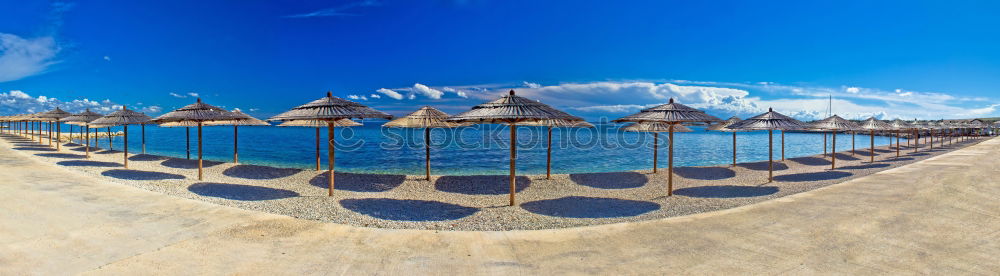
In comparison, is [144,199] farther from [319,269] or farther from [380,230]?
[319,269]

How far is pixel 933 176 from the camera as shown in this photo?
32.3 ft

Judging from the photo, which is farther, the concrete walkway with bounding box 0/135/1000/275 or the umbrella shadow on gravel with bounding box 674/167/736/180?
→ the umbrella shadow on gravel with bounding box 674/167/736/180

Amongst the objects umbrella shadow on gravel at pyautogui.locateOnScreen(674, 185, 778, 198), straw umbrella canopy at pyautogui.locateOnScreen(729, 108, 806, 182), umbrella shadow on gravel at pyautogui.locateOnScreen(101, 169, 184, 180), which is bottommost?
umbrella shadow on gravel at pyautogui.locateOnScreen(674, 185, 778, 198)

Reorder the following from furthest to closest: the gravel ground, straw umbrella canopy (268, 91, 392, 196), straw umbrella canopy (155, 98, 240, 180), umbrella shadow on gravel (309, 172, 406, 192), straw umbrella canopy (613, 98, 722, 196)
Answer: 1. umbrella shadow on gravel (309, 172, 406, 192)
2. straw umbrella canopy (155, 98, 240, 180)
3. straw umbrella canopy (613, 98, 722, 196)
4. straw umbrella canopy (268, 91, 392, 196)
5. the gravel ground

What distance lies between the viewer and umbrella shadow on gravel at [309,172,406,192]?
10.5 metres

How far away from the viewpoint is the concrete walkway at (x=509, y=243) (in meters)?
4.18

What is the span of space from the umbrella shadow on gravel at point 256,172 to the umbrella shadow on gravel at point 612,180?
7.63 m

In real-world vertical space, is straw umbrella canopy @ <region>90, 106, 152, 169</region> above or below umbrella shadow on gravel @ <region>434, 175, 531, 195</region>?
above

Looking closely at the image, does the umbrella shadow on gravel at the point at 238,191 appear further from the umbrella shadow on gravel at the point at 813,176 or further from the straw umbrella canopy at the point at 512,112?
the umbrella shadow on gravel at the point at 813,176

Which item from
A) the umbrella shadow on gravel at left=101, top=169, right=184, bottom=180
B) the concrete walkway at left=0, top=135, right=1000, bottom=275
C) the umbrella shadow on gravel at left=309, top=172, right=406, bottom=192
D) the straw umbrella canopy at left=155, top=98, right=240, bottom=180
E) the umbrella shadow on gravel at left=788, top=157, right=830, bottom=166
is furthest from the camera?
the umbrella shadow on gravel at left=788, top=157, right=830, bottom=166

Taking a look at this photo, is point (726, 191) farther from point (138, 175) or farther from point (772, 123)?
point (138, 175)

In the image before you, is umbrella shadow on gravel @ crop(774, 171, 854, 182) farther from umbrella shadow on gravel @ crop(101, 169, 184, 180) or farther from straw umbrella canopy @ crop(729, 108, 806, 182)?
umbrella shadow on gravel @ crop(101, 169, 184, 180)

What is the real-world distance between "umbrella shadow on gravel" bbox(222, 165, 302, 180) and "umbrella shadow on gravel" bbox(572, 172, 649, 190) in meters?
7.63

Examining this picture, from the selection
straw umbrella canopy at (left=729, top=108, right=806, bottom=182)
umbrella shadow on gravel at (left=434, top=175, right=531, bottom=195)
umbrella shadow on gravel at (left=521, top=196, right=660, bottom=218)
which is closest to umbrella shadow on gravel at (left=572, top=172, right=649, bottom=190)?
umbrella shadow on gravel at (left=434, top=175, right=531, bottom=195)
